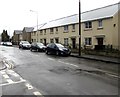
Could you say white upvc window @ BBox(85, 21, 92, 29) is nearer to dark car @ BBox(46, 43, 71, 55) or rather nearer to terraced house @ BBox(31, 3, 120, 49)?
terraced house @ BBox(31, 3, 120, 49)

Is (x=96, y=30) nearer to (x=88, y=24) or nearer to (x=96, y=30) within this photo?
(x=96, y=30)

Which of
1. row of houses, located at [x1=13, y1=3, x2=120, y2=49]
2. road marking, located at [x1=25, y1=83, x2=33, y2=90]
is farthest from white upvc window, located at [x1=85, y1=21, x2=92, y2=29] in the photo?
road marking, located at [x1=25, y1=83, x2=33, y2=90]

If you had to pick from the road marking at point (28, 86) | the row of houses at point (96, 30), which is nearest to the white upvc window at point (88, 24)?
the row of houses at point (96, 30)

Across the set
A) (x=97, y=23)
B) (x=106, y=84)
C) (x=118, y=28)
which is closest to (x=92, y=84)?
(x=106, y=84)

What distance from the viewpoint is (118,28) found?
34.0 meters

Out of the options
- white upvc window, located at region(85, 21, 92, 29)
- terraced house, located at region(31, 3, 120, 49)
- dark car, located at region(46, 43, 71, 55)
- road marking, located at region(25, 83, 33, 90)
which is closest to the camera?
road marking, located at region(25, 83, 33, 90)

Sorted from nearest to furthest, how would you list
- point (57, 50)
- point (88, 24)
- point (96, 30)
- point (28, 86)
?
point (28, 86) < point (57, 50) < point (96, 30) < point (88, 24)

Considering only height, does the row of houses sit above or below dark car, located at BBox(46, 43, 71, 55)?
above

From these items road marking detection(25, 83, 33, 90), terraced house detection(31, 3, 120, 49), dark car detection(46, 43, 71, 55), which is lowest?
road marking detection(25, 83, 33, 90)

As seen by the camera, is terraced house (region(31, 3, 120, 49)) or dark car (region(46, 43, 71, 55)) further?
terraced house (region(31, 3, 120, 49))

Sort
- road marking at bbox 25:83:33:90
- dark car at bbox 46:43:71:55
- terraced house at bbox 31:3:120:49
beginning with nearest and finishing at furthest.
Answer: road marking at bbox 25:83:33:90 < dark car at bbox 46:43:71:55 < terraced house at bbox 31:3:120:49

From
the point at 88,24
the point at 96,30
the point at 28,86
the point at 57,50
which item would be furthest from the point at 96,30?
the point at 28,86

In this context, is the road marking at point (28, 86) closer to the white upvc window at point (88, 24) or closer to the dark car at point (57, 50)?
the dark car at point (57, 50)

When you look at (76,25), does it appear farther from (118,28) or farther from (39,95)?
(39,95)
